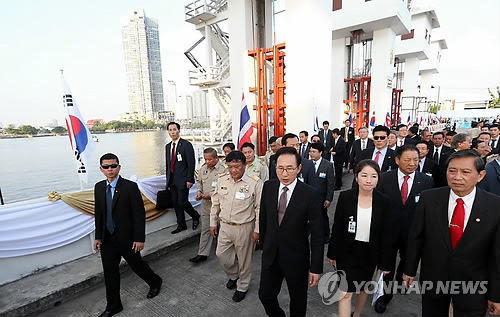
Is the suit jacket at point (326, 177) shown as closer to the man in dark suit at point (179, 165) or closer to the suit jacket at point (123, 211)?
the man in dark suit at point (179, 165)

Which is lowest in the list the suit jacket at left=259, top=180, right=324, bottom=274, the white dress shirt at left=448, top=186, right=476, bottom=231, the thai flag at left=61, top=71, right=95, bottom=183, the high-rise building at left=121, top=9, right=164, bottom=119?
the suit jacket at left=259, top=180, right=324, bottom=274

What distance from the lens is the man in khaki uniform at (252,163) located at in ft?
11.2

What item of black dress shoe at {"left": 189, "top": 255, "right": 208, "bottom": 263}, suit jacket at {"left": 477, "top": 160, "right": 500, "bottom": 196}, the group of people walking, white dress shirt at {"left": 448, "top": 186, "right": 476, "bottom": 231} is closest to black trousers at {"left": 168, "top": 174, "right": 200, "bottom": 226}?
black dress shoe at {"left": 189, "top": 255, "right": 208, "bottom": 263}

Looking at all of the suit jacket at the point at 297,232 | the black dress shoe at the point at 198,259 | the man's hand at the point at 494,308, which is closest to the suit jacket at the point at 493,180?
the man's hand at the point at 494,308

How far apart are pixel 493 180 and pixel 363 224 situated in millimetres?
1781

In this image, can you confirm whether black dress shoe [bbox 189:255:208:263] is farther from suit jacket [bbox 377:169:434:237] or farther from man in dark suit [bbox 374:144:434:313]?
suit jacket [bbox 377:169:434:237]

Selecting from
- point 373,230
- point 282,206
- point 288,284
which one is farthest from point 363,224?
point 288,284

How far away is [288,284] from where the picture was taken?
200cm

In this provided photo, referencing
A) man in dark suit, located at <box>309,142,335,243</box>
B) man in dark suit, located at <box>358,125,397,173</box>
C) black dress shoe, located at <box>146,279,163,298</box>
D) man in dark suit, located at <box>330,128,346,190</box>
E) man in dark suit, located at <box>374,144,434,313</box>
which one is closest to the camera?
man in dark suit, located at <box>374,144,434,313</box>

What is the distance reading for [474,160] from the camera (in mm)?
1530

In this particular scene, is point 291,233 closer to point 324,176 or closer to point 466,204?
point 466,204

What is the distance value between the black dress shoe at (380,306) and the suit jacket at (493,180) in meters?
1.60

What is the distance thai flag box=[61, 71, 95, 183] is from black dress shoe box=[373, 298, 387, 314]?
378cm

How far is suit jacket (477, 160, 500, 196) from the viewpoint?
8.34ft
